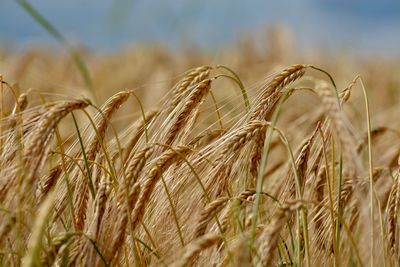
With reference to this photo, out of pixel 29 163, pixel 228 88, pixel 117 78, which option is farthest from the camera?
pixel 117 78

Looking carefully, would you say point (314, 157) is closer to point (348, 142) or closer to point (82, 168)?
point (82, 168)

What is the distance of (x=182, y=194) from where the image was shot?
1990 mm

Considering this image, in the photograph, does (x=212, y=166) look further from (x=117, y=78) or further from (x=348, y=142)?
(x=117, y=78)

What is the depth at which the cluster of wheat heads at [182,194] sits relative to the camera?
1575 millimetres

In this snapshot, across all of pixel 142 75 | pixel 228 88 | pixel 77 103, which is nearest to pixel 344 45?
pixel 142 75

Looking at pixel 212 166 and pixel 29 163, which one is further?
pixel 212 166

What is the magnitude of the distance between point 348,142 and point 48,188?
0.88 m

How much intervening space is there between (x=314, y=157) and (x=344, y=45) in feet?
26.4

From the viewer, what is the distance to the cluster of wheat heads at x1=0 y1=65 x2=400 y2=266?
5.17ft

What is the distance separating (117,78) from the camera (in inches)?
351

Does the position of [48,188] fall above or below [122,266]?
above

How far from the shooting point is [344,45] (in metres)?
10.0

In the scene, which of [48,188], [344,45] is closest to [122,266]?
[48,188]

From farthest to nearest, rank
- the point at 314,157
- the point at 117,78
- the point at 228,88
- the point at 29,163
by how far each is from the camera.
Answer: the point at 117,78 < the point at 228,88 < the point at 314,157 < the point at 29,163
